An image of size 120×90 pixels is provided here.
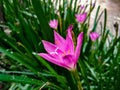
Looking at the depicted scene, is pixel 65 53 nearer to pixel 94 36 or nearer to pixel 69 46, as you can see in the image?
pixel 69 46

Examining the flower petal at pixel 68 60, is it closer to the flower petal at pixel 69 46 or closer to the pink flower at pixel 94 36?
the flower petal at pixel 69 46

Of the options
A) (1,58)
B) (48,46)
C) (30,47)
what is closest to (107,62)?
(30,47)

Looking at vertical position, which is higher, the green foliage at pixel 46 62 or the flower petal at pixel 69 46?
the flower petal at pixel 69 46

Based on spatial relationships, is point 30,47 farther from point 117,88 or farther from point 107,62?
point 117,88

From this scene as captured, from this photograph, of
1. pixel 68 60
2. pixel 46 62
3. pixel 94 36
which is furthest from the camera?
pixel 94 36

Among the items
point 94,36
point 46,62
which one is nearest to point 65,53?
point 46,62

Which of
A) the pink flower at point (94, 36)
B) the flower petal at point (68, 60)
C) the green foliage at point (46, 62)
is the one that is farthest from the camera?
the pink flower at point (94, 36)

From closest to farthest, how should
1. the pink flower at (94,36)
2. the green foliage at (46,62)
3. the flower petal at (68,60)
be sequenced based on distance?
the flower petal at (68,60) < the green foliage at (46,62) < the pink flower at (94,36)

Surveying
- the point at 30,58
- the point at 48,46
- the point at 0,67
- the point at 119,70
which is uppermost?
the point at 48,46

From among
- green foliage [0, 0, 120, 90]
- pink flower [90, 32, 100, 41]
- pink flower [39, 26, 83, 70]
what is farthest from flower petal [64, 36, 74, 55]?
pink flower [90, 32, 100, 41]

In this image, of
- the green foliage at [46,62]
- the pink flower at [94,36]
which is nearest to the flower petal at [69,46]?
the green foliage at [46,62]

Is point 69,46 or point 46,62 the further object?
point 46,62
